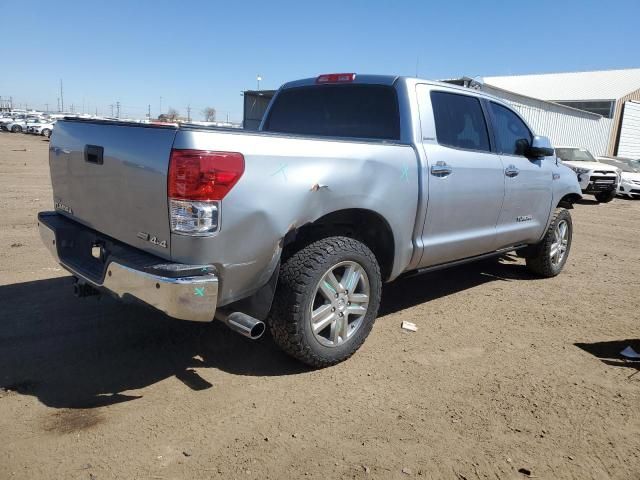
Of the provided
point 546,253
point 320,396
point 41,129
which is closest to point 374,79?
point 320,396

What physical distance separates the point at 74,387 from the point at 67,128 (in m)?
1.69

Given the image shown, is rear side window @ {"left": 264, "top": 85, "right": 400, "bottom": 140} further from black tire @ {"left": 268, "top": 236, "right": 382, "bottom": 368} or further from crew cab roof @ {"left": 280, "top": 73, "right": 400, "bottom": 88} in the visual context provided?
black tire @ {"left": 268, "top": 236, "right": 382, "bottom": 368}

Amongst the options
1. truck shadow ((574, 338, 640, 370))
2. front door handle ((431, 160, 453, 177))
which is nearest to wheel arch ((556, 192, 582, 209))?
truck shadow ((574, 338, 640, 370))

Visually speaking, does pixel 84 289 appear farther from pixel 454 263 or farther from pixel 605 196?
pixel 605 196

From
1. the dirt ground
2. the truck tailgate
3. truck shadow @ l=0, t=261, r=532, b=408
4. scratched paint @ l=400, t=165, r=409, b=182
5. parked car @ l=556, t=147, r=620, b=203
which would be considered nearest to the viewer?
Result: the dirt ground

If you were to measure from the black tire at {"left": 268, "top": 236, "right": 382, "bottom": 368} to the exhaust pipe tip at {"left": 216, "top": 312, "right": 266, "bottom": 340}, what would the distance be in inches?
12.0

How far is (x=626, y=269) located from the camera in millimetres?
6941

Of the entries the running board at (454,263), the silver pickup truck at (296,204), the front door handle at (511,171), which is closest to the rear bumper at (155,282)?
the silver pickup truck at (296,204)

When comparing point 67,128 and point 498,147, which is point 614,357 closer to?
point 498,147

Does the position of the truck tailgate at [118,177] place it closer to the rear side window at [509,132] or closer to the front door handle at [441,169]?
the front door handle at [441,169]

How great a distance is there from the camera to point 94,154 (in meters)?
3.13

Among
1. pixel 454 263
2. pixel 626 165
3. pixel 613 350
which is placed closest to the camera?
pixel 613 350

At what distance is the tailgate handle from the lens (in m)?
3.07

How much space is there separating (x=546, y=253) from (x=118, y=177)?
4.83 meters
